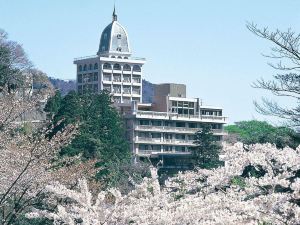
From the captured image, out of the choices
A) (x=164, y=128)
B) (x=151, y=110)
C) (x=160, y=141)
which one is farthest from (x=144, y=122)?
(x=151, y=110)

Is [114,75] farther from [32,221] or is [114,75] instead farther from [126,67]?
[32,221]

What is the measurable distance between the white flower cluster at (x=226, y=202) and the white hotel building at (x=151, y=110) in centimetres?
5229

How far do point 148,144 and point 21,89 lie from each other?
18004mm

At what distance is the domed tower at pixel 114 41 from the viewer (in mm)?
83688

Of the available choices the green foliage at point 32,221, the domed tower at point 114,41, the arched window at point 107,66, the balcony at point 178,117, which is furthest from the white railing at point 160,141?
the green foliage at point 32,221

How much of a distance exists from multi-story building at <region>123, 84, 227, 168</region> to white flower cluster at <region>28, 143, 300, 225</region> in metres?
53.5

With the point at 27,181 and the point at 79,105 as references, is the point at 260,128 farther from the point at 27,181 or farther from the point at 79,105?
the point at 27,181

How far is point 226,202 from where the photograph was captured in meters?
8.87

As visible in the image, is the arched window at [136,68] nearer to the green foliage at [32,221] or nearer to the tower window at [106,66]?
the tower window at [106,66]

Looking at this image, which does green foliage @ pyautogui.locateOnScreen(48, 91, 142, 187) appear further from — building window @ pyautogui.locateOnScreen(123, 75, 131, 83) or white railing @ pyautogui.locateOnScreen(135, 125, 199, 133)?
building window @ pyautogui.locateOnScreen(123, 75, 131, 83)

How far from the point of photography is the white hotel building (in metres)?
66.5

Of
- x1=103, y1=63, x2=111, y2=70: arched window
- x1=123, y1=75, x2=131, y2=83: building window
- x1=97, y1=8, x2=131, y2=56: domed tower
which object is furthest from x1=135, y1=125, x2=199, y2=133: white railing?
x1=97, y1=8, x2=131, y2=56: domed tower

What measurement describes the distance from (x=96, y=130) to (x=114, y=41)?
4098 cm

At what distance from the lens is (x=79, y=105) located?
43906mm
